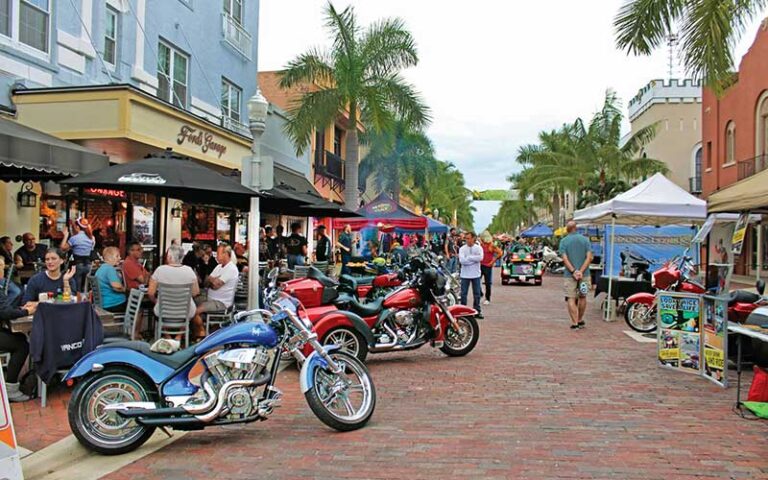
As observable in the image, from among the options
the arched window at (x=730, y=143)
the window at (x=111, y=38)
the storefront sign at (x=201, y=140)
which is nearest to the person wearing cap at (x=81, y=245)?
the storefront sign at (x=201, y=140)

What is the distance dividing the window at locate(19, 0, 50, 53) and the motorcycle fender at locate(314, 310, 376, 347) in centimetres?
806

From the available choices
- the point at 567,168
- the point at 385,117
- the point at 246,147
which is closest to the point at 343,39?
the point at 385,117

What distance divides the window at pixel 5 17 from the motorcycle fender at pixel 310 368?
9105 millimetres

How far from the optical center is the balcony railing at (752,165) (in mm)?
25297

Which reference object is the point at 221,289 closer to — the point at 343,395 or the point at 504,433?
the point at 343,395

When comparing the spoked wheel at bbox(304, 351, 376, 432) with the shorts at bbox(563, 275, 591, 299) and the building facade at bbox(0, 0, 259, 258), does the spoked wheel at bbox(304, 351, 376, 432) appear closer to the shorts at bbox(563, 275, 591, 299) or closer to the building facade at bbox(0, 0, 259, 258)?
the shorts at bbox(563, 275, 591, 299)

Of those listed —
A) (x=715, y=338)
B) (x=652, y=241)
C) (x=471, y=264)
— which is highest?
(x=652, y=241)

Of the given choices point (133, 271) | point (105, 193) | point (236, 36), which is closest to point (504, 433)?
point (133, 271)

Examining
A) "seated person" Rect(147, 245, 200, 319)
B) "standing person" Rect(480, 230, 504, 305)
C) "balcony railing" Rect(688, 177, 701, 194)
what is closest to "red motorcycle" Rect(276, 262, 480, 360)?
"seated person" Rect(147, 245, 200, 319)

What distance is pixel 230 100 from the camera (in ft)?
62.3

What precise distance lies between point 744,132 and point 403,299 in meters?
24.6

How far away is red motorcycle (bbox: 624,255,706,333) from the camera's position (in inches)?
436

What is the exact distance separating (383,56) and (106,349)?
1724 centimetres

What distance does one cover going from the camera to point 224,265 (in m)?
9.10
